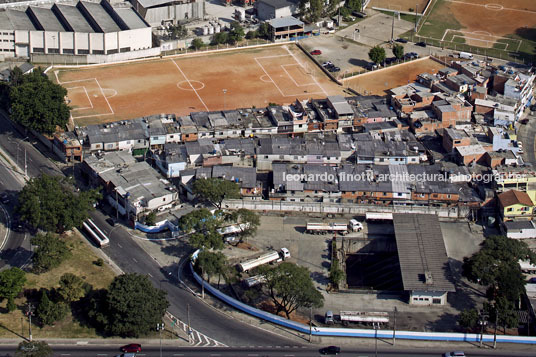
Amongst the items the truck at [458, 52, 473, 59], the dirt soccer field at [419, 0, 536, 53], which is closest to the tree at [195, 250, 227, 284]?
the truck at [458, 52, 473, 59]

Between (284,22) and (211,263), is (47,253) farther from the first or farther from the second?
(284,22)

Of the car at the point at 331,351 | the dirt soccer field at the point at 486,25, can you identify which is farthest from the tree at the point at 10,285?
the dirt soccer field at the point at 486,25

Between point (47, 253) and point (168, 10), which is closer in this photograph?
point (47, 253)

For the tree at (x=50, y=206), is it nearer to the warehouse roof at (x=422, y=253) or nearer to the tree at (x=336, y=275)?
the tree at (x=336, y=275)

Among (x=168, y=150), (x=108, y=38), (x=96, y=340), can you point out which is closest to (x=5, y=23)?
(x=108, y=38)

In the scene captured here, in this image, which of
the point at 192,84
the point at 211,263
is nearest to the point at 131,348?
the point at 211,263

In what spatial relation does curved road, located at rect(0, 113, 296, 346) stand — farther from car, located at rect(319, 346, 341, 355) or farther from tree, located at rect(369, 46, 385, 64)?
tree, located at rect(369, 46, 385, 64)
